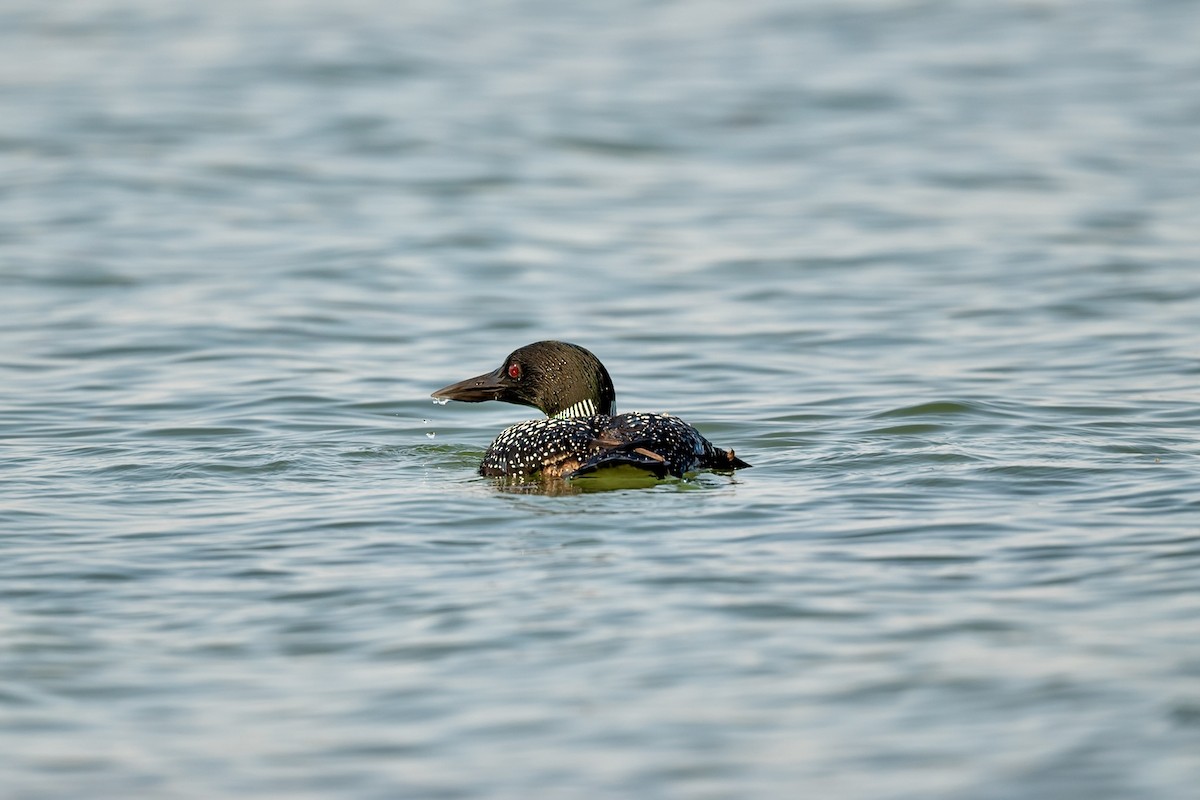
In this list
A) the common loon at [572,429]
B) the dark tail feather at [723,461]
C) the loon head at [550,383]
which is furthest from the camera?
the loon head at [550,383]

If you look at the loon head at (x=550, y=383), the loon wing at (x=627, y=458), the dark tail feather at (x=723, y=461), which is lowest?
the dark tail feather at (x=723, y=461)

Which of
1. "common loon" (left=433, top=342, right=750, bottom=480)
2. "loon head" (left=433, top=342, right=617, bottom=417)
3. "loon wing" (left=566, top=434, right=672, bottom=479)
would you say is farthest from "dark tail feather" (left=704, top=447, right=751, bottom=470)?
"loon head" (left=433, top=342, right=617, bottom=417)

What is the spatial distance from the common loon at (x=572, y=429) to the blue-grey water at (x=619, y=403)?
179mm

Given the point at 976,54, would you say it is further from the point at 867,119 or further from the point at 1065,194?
the point at 1065,194

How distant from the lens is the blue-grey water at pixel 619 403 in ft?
15.3

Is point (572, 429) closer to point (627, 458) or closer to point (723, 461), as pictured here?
point (627, 458)

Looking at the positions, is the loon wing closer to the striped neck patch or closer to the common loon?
the common loon

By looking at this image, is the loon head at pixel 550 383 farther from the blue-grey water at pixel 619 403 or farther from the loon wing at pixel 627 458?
the loon wing at pixel 627 458

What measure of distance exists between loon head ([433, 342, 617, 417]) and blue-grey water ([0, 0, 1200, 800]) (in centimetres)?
32

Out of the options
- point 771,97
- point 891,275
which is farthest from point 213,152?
point 891,275

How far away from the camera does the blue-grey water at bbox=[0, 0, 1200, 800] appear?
4668 millimetres

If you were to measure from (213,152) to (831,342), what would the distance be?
23.9 feet

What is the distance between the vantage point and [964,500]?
6.79 meters

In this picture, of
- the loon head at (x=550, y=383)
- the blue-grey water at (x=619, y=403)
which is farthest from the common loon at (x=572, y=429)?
the blue-grey water at (x=619, y=403)
